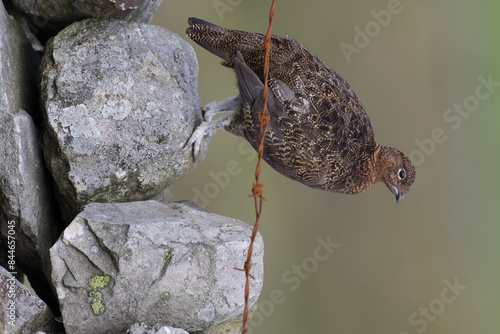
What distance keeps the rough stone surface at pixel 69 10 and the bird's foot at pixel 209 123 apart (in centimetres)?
40

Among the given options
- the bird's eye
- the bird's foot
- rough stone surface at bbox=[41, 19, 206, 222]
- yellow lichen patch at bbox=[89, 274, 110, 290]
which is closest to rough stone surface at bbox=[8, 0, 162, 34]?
rough stone surface at bbox=[41, 19, 206, 222]

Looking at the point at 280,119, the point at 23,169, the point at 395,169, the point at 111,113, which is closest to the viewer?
the point at 23,169

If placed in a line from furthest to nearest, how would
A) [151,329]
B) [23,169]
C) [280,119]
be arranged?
[280,119]
[23,169]
[151,329]

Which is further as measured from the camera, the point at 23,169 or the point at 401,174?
the point at 401,174

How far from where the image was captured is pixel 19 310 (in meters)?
1.47

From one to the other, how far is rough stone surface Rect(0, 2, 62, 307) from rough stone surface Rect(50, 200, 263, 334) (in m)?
0.16

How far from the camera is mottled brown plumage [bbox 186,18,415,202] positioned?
5.90 feet

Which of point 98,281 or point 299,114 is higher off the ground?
point 299,114

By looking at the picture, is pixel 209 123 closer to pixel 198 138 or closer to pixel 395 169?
pixel 198 138

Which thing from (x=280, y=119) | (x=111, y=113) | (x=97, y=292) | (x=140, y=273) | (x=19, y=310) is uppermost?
(x=280, y=119)

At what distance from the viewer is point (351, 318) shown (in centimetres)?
295

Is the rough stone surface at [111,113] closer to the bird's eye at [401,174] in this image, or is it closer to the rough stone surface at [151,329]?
the rough stone surface at [151,329]

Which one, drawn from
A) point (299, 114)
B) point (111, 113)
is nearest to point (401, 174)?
point (299, 114)

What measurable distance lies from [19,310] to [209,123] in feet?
2.61
